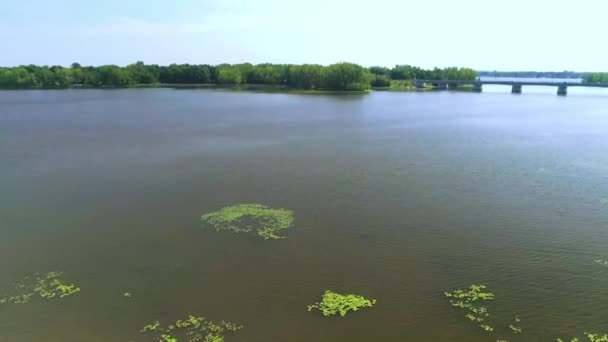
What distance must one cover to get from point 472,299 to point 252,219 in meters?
7.93

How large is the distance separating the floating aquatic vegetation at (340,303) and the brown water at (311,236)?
26cm

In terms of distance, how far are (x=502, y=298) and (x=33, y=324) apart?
1084 cm

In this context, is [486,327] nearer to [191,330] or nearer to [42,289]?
[191,330]

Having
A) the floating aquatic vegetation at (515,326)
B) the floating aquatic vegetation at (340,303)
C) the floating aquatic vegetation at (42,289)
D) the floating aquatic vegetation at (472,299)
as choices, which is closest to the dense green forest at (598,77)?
the floating aquatic vegetation at (472,299)

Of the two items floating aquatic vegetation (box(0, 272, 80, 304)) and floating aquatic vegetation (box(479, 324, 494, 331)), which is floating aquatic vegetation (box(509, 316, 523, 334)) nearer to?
floating aquatic vegetation (box(479, 324, 494, 331))

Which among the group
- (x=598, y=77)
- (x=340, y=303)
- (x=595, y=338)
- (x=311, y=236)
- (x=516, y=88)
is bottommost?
(x=595, y=338)

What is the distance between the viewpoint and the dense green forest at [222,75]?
92.5m

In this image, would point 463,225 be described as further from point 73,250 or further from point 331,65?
point 331,65

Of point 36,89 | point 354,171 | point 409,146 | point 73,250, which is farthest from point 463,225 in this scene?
point 36,89

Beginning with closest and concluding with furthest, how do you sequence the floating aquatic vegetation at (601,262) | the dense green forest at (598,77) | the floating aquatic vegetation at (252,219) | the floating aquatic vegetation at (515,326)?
the floating aquatic vegetation at (515,326) → the floating aquatic vegetation at (601,262) → the floating aquatic vegetation at (252,219) → the dense green forest at (598,77)

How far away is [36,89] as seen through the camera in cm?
9975

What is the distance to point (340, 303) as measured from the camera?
32.5 ft

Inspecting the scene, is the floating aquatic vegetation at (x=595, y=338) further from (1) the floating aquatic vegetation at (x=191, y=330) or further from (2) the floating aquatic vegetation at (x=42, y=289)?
(2) the floating aquatic vegetation at (x=42, y=289)

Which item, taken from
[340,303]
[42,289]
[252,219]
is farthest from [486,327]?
[42,289]
